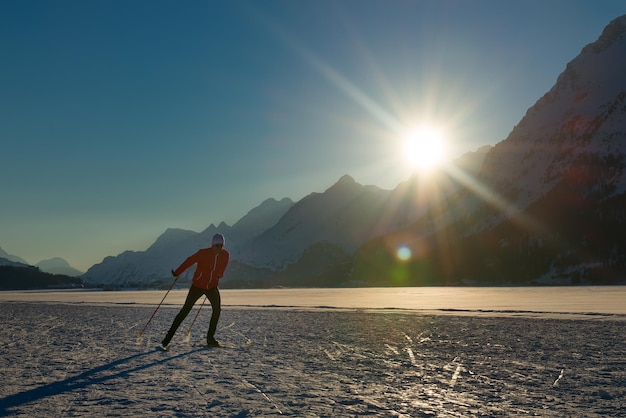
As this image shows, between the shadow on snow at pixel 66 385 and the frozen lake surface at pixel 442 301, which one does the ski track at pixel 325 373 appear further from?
the frozen lake surface at pixel 442 301

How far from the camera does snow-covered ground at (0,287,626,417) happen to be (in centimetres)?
759

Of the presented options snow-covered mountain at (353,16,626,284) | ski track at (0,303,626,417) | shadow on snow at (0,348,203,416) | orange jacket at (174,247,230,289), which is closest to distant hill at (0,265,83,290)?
snow-covered mountain at (353,16,626,284)

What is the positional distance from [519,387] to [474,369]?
1759 mm

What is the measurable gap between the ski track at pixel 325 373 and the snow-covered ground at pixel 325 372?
0.02 meters

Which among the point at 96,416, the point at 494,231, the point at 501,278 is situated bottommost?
the point at 96,416

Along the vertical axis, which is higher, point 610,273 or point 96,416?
point 610,273

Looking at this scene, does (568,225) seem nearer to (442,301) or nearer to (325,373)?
(442,301)

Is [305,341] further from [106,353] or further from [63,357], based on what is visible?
[63,357]

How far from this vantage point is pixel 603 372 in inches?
394

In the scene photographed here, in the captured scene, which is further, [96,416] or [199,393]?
[199,393]

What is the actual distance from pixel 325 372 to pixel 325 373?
0.11 m

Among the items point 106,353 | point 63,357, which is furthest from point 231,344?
point 63,357

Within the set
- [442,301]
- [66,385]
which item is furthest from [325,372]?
[442,301]

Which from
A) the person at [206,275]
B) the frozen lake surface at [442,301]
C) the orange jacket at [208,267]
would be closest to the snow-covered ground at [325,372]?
the person at [206,275]
